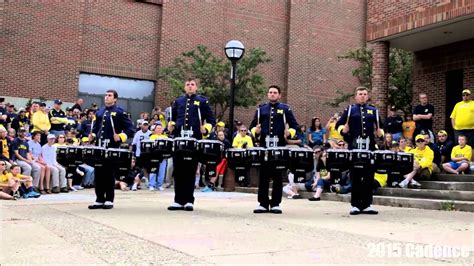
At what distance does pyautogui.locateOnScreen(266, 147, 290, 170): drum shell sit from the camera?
884 centimetres

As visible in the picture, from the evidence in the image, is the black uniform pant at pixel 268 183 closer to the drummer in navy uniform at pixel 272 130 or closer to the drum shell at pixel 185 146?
the drummer in navy uniform at pixel 272 130

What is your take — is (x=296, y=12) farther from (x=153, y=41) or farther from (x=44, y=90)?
(x=44, y=90)

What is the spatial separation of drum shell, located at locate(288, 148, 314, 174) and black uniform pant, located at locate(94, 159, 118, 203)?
10.1 ft

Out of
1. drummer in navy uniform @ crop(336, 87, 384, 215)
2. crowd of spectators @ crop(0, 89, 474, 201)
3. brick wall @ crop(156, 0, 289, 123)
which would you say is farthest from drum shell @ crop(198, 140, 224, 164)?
brick wall @ crop(156, 0, 289, 123)

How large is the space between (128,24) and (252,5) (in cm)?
677

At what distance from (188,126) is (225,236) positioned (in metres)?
3.19

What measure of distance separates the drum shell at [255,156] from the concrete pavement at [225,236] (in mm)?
884

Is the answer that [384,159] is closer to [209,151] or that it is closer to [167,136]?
[209,151]

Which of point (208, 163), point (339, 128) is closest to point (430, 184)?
point (339, 128)

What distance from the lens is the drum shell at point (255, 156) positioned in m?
8.95

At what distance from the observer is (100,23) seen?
2367 centimetres

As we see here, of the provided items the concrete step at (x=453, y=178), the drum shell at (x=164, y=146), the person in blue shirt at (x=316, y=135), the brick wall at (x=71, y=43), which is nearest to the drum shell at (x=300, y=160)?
the drum shell at (x=164, y=146)

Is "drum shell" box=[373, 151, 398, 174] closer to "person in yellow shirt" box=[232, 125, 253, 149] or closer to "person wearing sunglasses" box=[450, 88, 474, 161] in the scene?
"person wearing sunglasses" box=[450, 88, 474, 161]

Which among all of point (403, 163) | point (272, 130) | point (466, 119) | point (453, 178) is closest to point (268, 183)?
point (272, 130)
